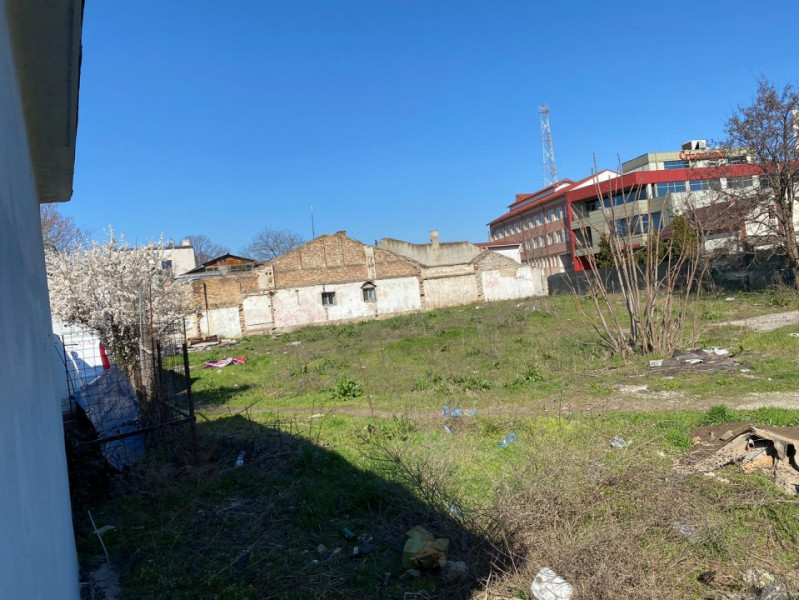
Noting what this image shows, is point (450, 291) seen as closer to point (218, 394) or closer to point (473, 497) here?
point (218, 394)

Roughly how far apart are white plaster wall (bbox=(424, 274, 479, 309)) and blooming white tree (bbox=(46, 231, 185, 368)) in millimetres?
20867

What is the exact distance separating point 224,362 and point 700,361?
47.1ft

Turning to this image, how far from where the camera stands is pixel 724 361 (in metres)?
10.3

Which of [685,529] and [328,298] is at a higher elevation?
[328,298]

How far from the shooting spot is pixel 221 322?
99.5 ft

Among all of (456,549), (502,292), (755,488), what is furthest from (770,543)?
(502,292)

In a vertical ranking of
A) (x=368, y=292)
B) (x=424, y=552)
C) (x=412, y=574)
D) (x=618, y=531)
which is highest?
(x=368, y=292)

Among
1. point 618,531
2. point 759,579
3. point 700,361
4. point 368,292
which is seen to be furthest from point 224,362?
point 759,579

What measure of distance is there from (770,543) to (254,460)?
525 cm

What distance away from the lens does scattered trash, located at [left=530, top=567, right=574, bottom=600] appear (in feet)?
12.0

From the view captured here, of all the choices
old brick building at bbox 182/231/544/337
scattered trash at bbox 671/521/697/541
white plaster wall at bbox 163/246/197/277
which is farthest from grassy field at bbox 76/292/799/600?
white plaster wall at bbox 163/246/197/277

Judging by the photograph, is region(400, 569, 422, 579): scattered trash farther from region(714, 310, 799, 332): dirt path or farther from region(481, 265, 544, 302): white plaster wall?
region(481, 265, 544, 302): white plaster wall

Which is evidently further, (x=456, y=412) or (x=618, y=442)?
(x=456, y=412)

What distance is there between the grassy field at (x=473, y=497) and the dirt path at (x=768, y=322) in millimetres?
3229
